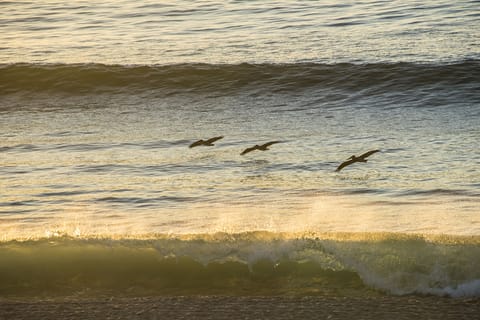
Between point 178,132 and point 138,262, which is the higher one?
point 138,262

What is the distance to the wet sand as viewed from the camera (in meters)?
7.47

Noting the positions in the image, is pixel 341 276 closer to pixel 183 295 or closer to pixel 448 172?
pixel 183 295

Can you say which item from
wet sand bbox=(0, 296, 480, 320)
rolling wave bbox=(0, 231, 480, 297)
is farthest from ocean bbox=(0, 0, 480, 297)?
wet sand bbox=(0, 296, 480, 320)

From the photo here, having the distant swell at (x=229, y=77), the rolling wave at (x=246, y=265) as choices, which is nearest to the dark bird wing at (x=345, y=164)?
the rolling wave at (x=246, y=265)

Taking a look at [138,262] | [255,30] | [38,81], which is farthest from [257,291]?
[255,30]

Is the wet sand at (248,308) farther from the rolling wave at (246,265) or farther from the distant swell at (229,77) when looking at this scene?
the distant swell at (229,77)

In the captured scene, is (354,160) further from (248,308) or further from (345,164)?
(248,308)

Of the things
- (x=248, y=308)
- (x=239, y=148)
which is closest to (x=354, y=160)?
(x=239, y=148)

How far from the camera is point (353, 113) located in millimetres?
16828

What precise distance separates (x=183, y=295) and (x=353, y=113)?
9.06 m

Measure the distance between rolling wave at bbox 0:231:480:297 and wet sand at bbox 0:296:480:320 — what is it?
25 cm

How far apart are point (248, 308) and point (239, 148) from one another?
7084mm

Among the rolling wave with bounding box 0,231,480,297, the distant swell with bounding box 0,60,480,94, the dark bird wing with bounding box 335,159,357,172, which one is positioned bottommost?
the distant swell with bounding box 0,60,480,94

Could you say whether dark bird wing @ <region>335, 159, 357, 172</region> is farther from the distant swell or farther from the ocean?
the distant swell
